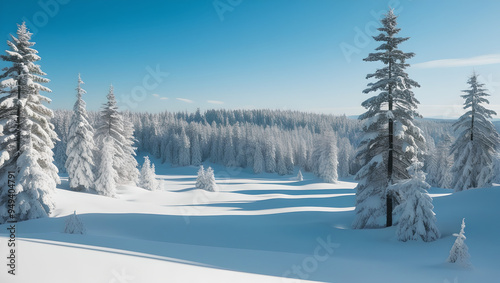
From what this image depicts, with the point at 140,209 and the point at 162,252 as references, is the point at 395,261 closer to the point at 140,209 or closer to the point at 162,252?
the point at 162,252

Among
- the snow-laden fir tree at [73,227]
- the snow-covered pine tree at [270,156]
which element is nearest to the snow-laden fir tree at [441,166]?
the snow-covered pine tree at [270,156]

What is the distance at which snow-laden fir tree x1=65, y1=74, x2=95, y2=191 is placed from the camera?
30.0 metres

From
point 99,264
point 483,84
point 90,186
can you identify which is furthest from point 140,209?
point 483,84

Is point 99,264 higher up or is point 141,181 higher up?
point 99,264

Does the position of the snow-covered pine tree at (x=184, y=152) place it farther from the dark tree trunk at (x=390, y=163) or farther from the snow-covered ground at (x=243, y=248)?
the dark tree trunk at (x=390, y=163)

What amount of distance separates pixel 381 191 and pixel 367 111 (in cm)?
546

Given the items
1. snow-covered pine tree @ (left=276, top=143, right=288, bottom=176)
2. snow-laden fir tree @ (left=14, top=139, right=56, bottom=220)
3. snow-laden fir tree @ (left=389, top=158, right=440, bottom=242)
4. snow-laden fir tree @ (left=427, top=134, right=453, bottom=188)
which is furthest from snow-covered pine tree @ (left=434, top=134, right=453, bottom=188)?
snow-laden fir tree @ (left=14, top=139, right=56, bottom=220)

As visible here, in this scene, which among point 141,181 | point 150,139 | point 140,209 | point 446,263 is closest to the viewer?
point 446,263

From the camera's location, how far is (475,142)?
1048 inches

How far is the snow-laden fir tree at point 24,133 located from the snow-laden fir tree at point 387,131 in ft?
71.8

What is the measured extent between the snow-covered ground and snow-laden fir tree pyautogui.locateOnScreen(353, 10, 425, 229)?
2315 millimetres

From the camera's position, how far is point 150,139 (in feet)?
387

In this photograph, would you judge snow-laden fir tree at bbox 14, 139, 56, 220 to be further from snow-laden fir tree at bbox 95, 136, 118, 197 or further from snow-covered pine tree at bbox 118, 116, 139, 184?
snow-covered pine tree at bbox 118, 116, 139, 184

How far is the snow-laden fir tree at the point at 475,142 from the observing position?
84.1 feet
